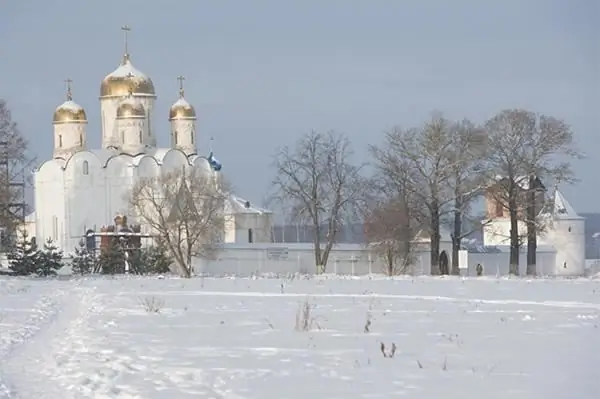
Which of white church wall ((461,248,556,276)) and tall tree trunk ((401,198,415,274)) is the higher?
tall tree trunk ((401,198,415,274))

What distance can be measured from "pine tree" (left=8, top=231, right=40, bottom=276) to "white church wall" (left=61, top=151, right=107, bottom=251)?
24022mm

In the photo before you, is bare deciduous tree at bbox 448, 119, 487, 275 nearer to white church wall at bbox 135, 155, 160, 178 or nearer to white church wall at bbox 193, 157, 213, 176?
white church wall at bbox 193, 157, 213, 176

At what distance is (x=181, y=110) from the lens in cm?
7175

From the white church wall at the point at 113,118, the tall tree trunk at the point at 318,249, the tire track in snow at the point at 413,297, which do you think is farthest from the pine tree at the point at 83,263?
the white church wall at the point at 113,118

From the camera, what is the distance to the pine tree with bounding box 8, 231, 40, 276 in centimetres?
4125

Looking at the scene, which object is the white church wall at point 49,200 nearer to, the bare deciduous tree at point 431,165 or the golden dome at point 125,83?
the golden dome at point 125,83

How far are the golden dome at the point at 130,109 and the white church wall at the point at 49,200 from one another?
497 cm

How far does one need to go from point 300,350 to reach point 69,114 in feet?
195

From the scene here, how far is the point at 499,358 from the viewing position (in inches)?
431

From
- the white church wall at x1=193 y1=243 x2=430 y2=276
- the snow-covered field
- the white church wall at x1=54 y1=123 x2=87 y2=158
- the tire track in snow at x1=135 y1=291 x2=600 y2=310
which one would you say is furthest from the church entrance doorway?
the snow-covered field

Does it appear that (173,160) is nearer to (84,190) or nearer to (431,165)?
(84,190)

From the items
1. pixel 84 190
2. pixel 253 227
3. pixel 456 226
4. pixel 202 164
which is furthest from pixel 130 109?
pixel 456 226

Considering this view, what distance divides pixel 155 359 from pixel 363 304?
9151 millimetres

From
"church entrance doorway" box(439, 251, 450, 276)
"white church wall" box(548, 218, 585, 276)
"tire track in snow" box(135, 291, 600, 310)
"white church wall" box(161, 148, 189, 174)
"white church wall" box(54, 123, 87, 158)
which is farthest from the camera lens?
"white church wall" box(54, 123, 87, 158)
